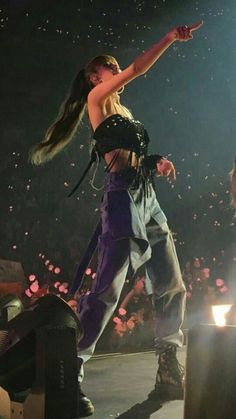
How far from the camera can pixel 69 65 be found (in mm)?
3852

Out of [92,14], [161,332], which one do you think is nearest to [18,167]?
[92,14]

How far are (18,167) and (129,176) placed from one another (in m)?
1.50

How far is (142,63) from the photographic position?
2.41 m

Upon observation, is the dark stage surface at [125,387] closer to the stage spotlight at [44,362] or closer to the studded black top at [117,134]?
the stage spotlight at [44,362]

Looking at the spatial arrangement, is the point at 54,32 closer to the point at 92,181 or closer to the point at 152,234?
the point at 92,181

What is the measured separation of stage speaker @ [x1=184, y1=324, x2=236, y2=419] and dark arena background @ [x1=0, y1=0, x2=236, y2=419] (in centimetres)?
230

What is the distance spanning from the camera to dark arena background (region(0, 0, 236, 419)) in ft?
12.3

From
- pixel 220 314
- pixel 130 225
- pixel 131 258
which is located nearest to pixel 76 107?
pixel 130 225

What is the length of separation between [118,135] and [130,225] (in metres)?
0.43

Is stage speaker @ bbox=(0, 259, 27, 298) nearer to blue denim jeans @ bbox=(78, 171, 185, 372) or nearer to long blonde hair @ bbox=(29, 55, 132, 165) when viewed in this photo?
long blonde hair @ bbox=(29, 55, 132, 165)

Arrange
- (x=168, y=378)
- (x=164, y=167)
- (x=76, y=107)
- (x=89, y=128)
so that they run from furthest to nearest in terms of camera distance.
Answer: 1. (x=89, y=128)
2. (x=76, y=107)
3. (x=164, y=167)
4. (x=168, y=378)

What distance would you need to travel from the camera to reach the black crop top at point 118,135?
2438 millimetres

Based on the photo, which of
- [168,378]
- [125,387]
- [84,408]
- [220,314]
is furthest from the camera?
[125,387]

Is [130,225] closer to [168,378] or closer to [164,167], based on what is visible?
[164,167]
